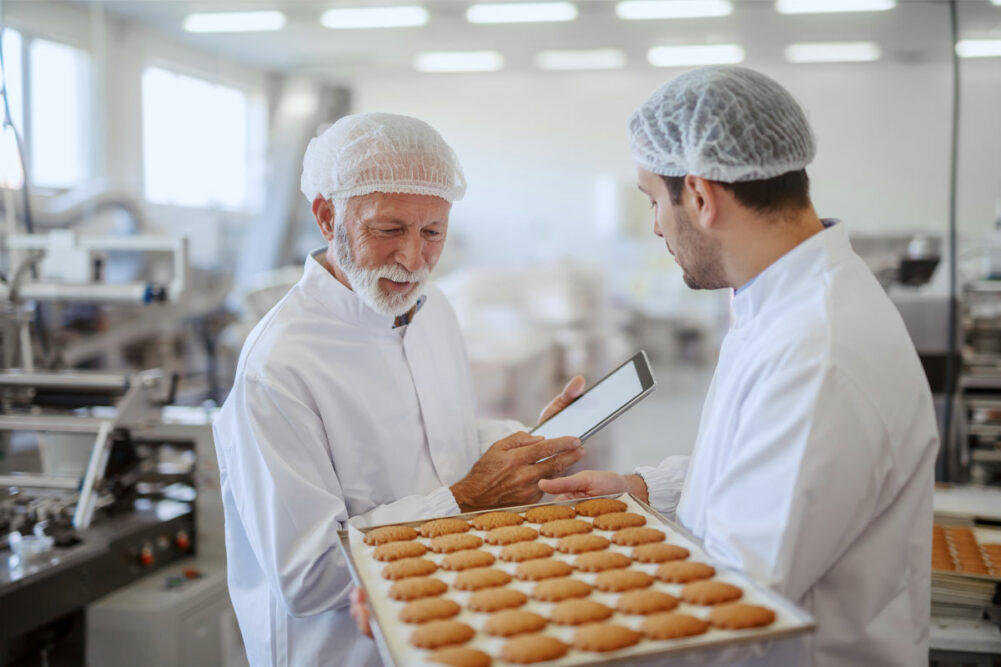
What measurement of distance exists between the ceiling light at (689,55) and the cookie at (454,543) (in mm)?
3947

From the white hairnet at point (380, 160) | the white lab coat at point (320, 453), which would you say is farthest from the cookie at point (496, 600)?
the white hairnet at point (380, 160)

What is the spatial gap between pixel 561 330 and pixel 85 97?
3.21 m

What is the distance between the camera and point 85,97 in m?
4.59

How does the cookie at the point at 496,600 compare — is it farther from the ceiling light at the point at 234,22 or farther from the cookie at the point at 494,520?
the ceiling light at the point at 234,22

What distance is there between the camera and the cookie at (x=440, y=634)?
93cm

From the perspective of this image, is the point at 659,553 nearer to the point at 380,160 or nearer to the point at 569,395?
the point at 569,395

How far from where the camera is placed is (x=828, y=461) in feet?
3.30

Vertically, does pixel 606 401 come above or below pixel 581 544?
above

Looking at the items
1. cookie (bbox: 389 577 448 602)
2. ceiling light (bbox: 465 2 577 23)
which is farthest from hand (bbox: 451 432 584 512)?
ceiling light (bbox: 465 2 577 23)

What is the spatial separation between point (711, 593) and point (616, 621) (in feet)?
0.43

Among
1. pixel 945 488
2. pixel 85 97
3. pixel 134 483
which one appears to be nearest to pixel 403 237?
pixel 134 483

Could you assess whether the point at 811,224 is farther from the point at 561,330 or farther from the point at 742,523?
the point at 561,330

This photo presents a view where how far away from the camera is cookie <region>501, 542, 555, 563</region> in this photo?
3.83ft

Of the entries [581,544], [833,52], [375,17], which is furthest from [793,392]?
[375,17]
